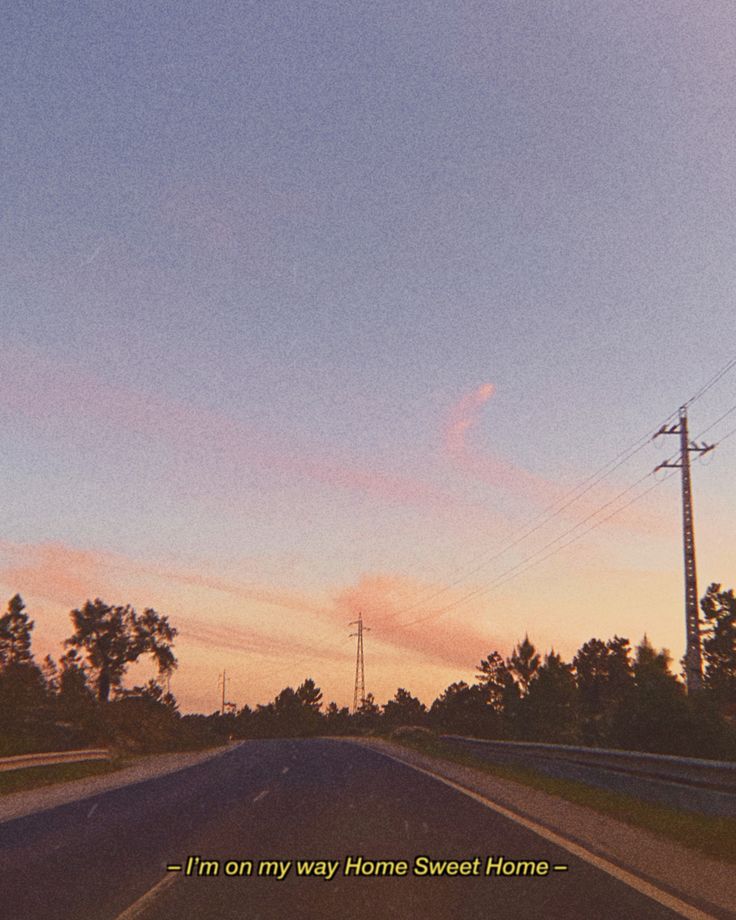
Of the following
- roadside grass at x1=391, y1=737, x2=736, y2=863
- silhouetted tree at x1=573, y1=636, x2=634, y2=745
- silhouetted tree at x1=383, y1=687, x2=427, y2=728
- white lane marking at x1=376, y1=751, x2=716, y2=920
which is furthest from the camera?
silhouetted tree at x1=383, y1=687, x2=427, y2=728

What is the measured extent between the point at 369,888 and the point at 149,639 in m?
83.4

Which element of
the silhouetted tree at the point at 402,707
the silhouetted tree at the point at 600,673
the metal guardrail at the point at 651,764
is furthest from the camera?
the silhouetted tree at the point at 402,707

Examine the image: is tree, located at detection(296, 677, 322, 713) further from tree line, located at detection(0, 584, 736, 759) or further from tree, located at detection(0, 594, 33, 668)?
tree, located at detection(0, 594, 33, 668)

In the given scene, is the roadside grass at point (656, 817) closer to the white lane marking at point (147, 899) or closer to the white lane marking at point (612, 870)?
the white lane marking at point (612, 870)

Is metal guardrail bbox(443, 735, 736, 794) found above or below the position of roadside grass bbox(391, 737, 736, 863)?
above

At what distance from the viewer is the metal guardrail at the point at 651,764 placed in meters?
12.5

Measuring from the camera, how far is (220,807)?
16.9 m

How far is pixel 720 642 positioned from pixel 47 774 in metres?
63.7

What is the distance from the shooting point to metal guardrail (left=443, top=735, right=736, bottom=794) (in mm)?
12539

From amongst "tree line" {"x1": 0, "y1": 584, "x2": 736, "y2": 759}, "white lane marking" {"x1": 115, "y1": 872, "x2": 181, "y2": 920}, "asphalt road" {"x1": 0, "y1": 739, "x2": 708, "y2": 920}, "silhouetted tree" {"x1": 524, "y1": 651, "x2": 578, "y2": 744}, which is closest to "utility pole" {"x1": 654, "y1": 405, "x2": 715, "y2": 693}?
"tree line" {"x1": 0, "y1": 584, "x2": 736, "y2": 759}

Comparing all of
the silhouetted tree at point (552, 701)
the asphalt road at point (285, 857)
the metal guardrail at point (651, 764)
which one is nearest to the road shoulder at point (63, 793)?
the asphalt road at point (285, 857)

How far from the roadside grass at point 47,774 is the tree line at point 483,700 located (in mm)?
4392

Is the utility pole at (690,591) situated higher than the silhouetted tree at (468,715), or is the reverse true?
the utility pole at (690,591)

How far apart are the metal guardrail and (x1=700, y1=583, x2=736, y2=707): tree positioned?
5630cm
